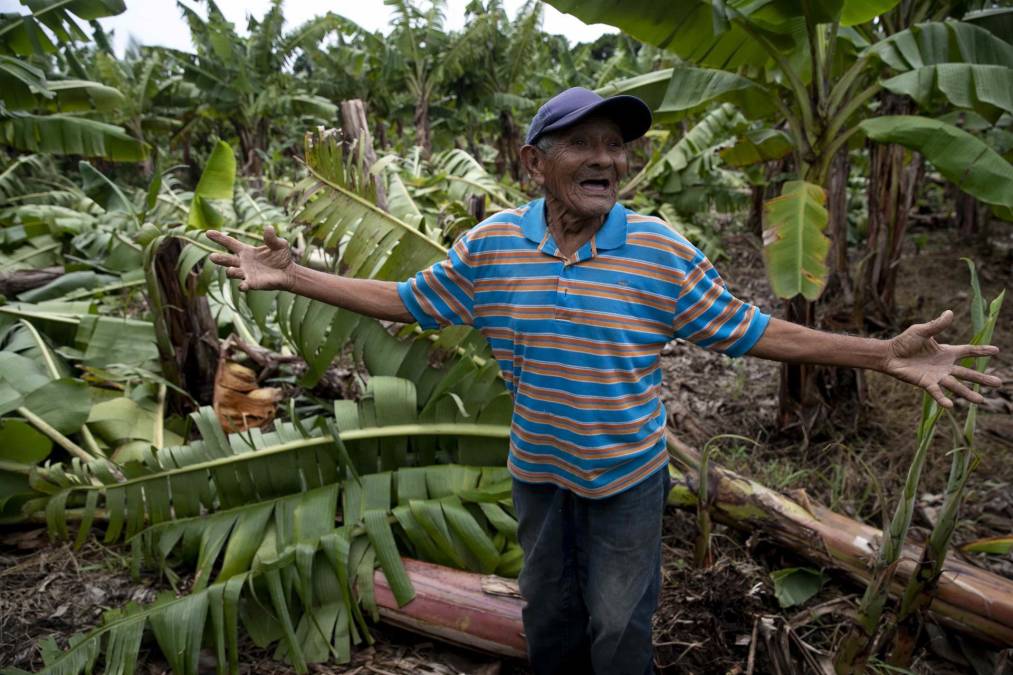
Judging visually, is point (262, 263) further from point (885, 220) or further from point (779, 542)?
point (885, 220)

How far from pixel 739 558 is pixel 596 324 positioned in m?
1.82

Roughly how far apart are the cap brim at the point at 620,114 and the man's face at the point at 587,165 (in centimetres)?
2

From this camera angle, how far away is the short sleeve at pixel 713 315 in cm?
165

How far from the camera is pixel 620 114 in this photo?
1622 millimetres

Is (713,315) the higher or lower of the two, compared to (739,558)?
higher

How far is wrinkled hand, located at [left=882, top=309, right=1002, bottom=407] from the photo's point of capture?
147 cm

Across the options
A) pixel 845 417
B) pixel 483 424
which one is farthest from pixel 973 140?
pixel 483 424

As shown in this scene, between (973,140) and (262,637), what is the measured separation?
12.7 feet

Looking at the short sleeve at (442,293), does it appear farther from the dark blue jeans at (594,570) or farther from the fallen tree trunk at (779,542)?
the fallen tree trunk at (779,542)

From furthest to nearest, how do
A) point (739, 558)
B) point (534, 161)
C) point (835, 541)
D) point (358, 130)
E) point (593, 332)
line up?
1. point (358, 130)
2. point (739, 558)
3. point (835, 541)
4. point (534, 161)
5. point (593, 332)

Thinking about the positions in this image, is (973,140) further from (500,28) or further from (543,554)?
(500,28)

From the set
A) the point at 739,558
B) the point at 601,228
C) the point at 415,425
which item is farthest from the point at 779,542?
the point at 601,228


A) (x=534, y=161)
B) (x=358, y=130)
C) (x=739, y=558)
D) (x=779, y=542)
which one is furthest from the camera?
(x=358, y=130)

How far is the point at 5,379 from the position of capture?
323 cm
